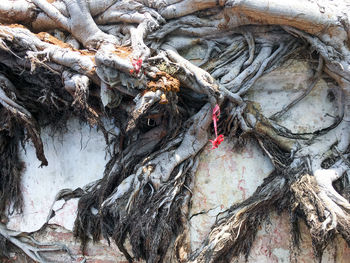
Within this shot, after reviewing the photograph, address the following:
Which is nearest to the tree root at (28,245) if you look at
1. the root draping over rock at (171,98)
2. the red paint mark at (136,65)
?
the root draping over rock at (171,98)

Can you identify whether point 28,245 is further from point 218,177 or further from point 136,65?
point 136,65

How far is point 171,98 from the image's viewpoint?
2.85 meters

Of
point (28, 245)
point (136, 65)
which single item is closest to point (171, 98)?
point (136, 65)

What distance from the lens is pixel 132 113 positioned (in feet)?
8.94

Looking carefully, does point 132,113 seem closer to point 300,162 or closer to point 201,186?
point 201,186

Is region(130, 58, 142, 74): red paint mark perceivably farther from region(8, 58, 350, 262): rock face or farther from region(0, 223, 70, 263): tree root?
region(0, 223, 70, 263): tree root

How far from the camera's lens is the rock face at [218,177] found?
2953 mm

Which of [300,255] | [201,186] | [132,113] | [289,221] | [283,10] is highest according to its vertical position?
[283,10]

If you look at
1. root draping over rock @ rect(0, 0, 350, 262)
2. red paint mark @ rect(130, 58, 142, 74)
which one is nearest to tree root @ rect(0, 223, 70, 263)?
root draping over rock @ rect(0, 0, 350, 262)

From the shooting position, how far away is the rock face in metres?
2.95

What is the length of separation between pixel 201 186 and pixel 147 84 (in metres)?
0.94

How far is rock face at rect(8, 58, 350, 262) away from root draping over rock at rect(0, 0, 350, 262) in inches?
3.3

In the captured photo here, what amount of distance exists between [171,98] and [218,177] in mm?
772

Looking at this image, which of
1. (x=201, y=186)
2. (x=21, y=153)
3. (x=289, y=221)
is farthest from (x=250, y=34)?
(x=21, y=153)
